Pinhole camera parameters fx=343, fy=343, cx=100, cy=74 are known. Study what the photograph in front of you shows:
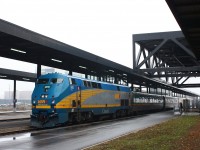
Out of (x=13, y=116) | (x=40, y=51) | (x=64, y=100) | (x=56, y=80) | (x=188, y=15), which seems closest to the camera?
(x=188, y=15)

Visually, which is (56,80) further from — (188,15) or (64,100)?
(188,15)

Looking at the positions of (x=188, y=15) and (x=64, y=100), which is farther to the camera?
(x=64, y=100)

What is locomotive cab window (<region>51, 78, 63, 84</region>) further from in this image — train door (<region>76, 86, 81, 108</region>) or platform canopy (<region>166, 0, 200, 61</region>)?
platform canopy (<region>166, 0, 200, 61</region>)

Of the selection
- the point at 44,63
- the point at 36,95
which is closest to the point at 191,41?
the point at 36,95

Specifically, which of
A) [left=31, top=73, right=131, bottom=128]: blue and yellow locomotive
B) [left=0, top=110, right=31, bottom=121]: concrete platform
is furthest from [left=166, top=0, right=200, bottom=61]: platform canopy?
[left=0, top=110, right=31, bottom=121]: concrete platform

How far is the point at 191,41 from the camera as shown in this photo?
67.8 feet

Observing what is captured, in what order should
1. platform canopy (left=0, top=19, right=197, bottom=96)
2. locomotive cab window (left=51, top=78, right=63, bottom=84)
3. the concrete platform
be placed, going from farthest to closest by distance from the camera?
1. the concrete platform
2. locomotive cab window (left=51, top=78, right=63, bottom=84)
3. platform canopy (left=0, top=19, right=197, bottom=96)

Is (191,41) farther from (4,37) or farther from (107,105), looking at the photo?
(107,105)

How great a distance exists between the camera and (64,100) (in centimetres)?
2659

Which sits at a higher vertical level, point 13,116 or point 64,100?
point 64,100

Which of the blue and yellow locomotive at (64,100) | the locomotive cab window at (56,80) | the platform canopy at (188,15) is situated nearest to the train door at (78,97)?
the blue and yellow locomotive at (64,100)

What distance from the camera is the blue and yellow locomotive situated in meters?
25.4

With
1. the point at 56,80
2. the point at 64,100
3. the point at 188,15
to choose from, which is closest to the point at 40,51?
the point at 56,80

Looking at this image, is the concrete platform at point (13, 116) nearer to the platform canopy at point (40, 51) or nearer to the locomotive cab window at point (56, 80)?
the platform canopy at point (40, 51)
